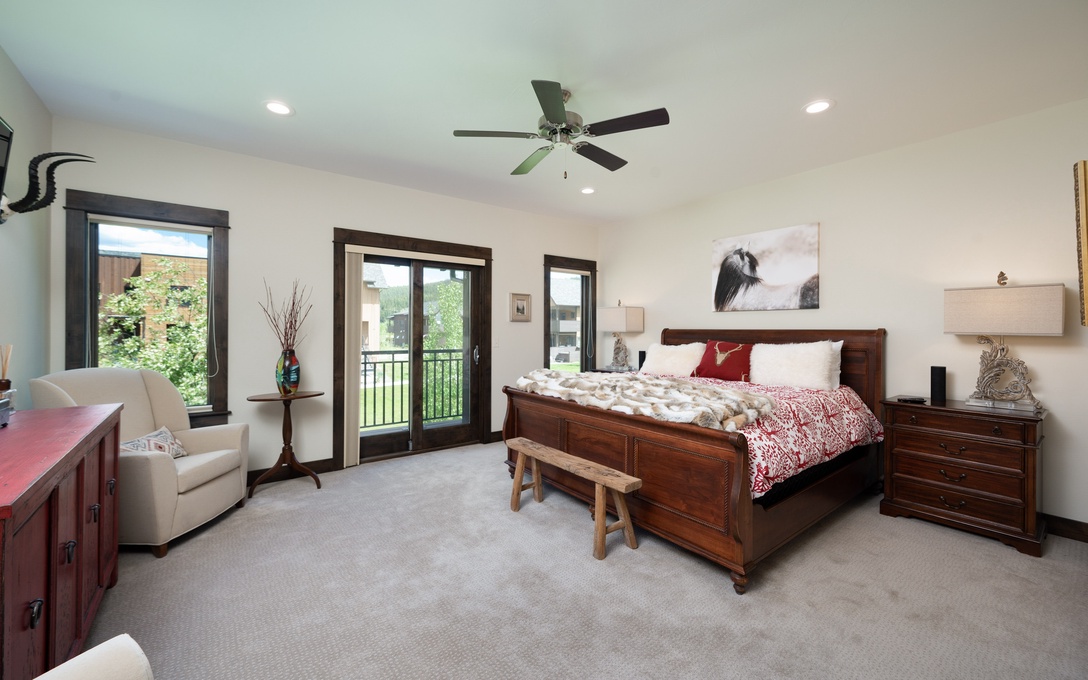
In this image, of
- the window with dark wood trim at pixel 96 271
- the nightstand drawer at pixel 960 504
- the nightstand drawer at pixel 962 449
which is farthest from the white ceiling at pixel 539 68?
the nightstand drawer at pixel 960 504

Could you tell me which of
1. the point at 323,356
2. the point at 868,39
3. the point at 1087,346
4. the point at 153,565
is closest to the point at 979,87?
the point at 868,39

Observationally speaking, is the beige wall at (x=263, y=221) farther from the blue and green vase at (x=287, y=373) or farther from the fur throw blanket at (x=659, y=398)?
the fur throw blanket at (x=659, y=398)

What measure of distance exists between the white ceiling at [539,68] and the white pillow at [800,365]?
5.29 feet

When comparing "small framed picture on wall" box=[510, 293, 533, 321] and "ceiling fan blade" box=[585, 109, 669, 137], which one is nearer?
"ceiling fan blade" box=[585, 109, 669, 137]

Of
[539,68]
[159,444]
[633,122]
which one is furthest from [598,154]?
[159,444]

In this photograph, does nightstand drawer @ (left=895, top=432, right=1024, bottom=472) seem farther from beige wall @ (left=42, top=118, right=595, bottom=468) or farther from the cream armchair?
the cream armchair

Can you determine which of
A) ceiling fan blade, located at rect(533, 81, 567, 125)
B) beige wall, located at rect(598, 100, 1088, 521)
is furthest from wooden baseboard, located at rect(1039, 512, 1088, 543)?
ceiling fan blade, located at rect(533, 81, 567, 125)

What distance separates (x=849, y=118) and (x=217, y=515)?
5.04 m

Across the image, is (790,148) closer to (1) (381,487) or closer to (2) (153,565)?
(1) (381,487)

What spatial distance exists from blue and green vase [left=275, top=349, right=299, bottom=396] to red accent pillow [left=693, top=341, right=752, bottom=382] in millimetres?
3597

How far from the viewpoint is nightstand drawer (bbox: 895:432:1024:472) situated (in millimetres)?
2607

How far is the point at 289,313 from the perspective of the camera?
12.7 ft

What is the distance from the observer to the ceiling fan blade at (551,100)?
6.78 ft

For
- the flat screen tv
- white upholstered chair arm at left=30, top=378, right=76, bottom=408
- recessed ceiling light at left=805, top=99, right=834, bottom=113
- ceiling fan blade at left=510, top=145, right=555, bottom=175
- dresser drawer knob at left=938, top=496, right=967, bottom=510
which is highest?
recessed ceiling light at left=805, top=99, right=834, bottom=113
